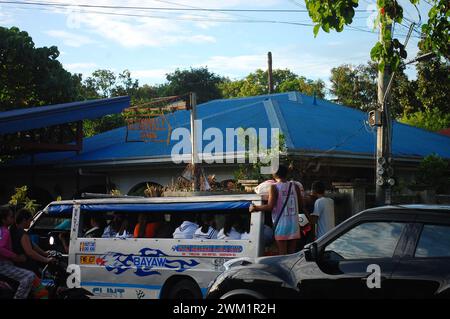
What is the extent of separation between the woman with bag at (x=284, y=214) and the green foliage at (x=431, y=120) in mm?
28216

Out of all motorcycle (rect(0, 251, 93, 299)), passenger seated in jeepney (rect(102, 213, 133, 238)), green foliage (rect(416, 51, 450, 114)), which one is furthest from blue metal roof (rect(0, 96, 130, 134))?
green foliage (rect(416, 51, 450, 114))

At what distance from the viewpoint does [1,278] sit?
8.16 m

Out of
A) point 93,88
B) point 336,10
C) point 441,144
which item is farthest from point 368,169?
point 93,88

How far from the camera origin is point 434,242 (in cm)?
564

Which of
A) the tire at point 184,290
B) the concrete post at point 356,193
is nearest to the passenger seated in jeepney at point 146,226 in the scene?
the tire at point 184,290

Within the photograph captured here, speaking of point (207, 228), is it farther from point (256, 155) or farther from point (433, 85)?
point (433, 85)

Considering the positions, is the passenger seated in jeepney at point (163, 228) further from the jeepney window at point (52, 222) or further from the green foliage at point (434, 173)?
the green foliage at point (434, 173)

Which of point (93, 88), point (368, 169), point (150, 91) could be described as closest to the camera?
point (368, 169)

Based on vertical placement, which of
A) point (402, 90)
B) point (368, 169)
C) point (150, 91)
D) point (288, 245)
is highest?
point (150, 91)

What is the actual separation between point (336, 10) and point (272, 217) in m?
2.93

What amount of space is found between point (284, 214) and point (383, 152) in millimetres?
7449

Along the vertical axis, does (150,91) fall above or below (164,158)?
above
